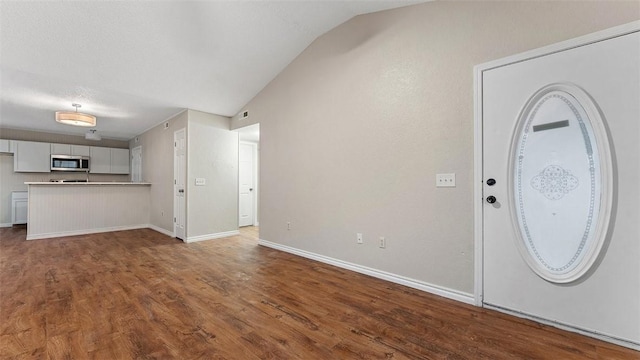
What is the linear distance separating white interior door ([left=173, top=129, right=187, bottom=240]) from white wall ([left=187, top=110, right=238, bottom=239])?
0.52ft

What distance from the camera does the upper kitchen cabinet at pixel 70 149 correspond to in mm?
6945

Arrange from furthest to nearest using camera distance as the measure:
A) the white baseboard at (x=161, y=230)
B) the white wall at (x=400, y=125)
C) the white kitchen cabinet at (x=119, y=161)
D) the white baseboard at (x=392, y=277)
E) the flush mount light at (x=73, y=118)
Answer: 1. the white kitchen cabinet at (x=119, y=161)
2. the white baseboard at (x=161, y=230)
3. the flush mount light at (x=73, y=118)
4. the white baseboard at (x=392, y=277)
5. the white wall at (x=400, y=125)

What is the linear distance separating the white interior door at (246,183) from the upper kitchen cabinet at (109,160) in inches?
171

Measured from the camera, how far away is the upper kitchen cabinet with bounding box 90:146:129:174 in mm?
7555

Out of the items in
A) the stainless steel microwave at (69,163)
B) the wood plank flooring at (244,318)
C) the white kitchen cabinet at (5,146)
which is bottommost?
the wood plank flooring at (244,318)

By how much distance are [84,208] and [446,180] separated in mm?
7049

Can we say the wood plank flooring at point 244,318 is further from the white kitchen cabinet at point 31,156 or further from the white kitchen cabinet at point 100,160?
the white kitchen cabinet at point 100,160

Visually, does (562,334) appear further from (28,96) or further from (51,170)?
(51,170)

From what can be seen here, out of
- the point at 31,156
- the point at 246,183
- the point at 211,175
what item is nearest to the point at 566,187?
the point at 211,175

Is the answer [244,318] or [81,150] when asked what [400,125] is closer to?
[244,318]

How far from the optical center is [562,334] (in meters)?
1.88

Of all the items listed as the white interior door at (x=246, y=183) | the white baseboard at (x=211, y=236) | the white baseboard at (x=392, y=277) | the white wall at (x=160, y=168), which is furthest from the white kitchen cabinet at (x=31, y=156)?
the white baseboard at (x=392, y=277)

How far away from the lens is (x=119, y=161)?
7926 mm

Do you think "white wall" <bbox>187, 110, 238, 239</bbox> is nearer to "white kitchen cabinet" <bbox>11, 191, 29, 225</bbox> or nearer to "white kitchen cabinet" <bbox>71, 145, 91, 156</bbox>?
"white kitchen cabinet" <bbox>71, 145, 91, 156</bbox>
